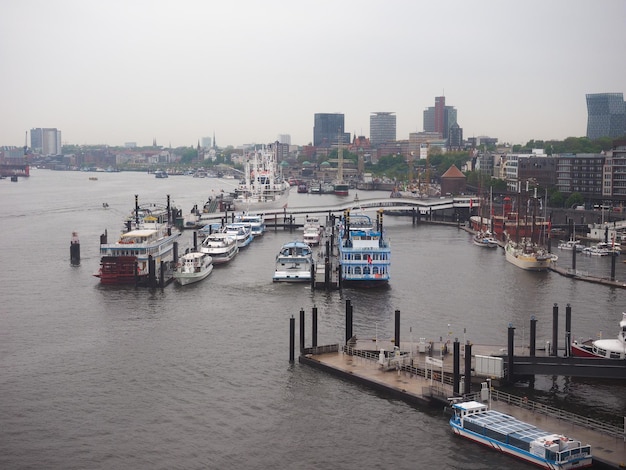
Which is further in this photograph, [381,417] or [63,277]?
[63,277]

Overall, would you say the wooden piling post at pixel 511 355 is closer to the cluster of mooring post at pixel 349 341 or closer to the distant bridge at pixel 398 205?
the cluster of mooring post at pixel 349 341

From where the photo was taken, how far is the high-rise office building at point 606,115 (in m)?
131

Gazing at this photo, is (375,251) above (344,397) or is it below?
above

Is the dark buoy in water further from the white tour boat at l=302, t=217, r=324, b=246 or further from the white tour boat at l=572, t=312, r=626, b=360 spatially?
the white tour boat at l=572, t=312, r=626, b=360

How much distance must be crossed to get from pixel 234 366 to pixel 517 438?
8.57 meters

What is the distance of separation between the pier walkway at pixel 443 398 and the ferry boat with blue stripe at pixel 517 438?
40cm

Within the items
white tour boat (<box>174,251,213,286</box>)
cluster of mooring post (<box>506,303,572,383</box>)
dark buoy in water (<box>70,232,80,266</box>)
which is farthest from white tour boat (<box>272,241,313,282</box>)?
cluster of mooring post (<box>506,303,572,383</box>)

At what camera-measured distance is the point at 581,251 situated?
45188mm

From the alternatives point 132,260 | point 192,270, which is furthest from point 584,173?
point 132,260

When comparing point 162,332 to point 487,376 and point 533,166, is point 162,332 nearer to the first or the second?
point 487,376

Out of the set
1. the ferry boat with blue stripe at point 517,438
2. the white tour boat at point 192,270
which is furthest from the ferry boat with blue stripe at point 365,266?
the ferry boat with blue stripe at point 517,438

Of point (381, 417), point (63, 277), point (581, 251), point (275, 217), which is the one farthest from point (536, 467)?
point (275, 217)

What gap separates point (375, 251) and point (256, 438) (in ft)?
57.0

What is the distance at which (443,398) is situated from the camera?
18.0 m
